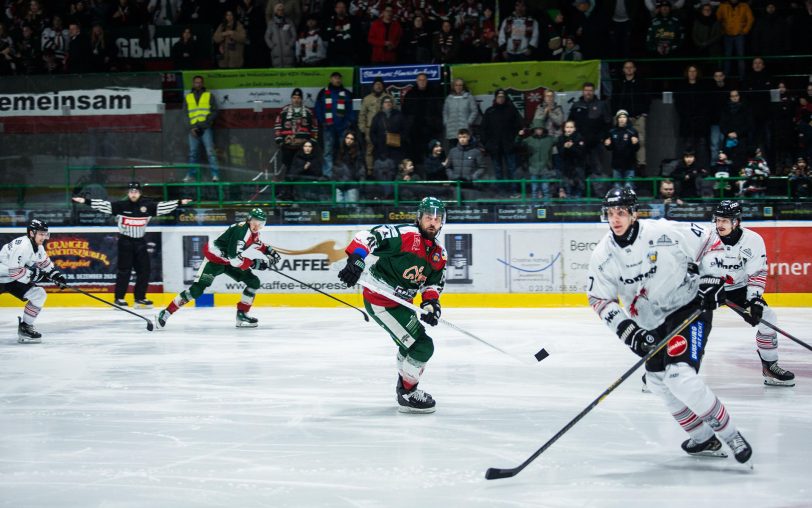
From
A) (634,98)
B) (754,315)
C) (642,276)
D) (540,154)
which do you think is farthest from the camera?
(634,98)

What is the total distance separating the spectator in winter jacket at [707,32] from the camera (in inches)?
574

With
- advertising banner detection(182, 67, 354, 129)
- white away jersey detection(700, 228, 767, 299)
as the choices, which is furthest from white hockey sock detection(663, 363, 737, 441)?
advertising banner detection(182, 67, 354, 129)

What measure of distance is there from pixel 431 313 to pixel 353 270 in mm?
610

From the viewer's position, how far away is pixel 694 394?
4809 mm

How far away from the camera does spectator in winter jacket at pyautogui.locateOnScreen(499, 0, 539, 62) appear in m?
14.8

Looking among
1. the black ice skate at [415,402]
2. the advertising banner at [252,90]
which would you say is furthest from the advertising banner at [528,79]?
the black ice skate at [415,402]

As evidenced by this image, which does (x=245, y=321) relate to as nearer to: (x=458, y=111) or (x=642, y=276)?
(x=458, y=111)

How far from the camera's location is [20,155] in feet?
51.4

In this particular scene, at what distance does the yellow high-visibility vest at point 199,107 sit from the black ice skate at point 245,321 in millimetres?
4657

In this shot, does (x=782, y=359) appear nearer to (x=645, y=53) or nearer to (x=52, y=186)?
(x=645, y=53)

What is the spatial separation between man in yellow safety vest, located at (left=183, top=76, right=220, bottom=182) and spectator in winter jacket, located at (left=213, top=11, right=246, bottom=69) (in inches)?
31.3

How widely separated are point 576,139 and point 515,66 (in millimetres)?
1951

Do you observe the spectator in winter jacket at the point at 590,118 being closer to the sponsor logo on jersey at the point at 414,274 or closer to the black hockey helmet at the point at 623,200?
the sponsor logo on jersey at the point at 414,274

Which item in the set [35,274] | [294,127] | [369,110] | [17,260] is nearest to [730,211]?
[35,274]
